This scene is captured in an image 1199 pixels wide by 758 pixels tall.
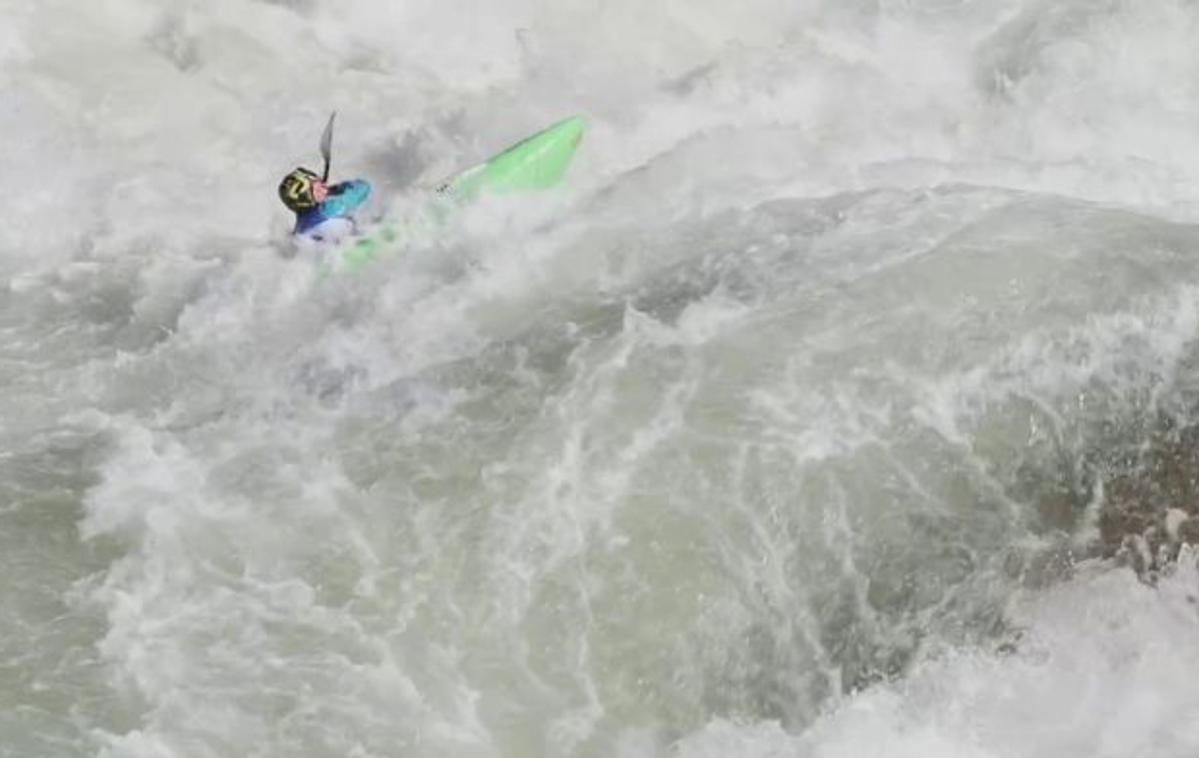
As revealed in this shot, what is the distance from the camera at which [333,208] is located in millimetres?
9047

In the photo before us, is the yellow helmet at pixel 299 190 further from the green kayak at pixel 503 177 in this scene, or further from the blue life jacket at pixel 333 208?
the green kayak at pixel 503 177

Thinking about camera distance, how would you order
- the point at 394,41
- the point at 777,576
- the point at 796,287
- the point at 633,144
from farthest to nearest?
1. the point at 394,41
2. the point at 633,144
3. the point at 796,287
4. the point at 777,576

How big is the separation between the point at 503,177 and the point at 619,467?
3179 mm

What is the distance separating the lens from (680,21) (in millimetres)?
11320

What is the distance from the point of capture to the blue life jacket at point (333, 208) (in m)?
9.02

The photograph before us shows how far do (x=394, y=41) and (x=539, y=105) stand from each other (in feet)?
4.38

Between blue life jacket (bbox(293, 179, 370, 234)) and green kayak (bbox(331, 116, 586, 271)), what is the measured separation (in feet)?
0.76

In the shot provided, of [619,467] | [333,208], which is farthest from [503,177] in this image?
[619,467]

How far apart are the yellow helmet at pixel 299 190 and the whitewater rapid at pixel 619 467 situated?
1.16 ft

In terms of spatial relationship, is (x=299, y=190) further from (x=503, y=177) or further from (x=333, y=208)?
(x=503, y=177)

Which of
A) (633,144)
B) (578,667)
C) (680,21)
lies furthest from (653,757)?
(680,21)

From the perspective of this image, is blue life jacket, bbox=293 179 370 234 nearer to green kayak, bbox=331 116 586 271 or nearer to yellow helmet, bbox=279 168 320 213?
yellow helmet, bbox=279 168 320 213

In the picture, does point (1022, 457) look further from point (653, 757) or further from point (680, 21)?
point (680, 21)

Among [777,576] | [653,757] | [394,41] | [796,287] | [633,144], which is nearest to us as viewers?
[653,757]
